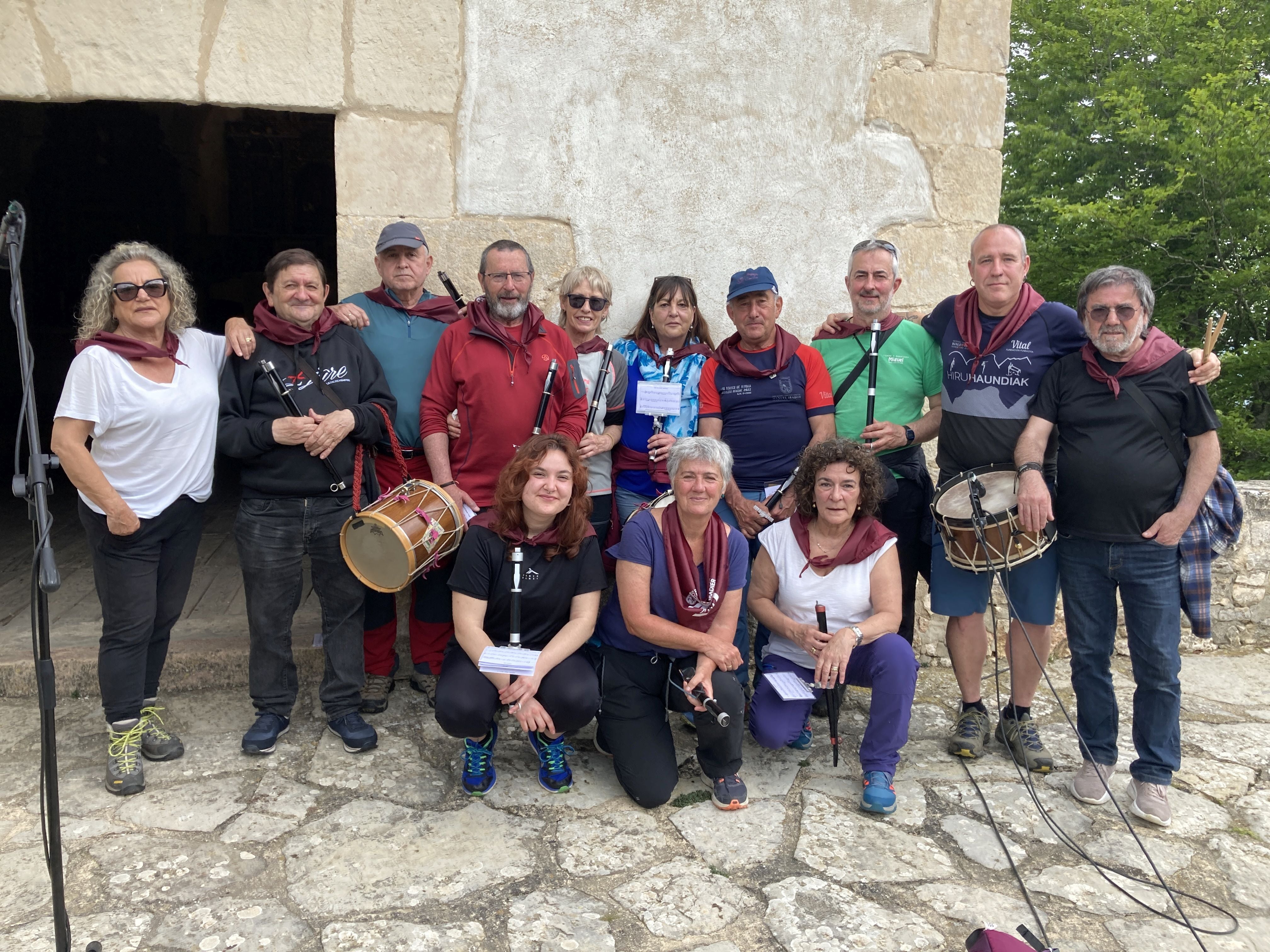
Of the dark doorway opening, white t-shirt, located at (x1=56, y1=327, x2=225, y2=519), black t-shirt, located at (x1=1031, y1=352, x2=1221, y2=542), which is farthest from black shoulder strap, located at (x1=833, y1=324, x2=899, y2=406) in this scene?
the dark doorway opening

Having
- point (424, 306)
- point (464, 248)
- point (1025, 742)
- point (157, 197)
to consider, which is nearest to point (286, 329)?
point (424, 306)

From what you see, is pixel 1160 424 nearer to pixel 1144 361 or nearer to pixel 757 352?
pixel 1144 361

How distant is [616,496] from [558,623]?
0.74 metres

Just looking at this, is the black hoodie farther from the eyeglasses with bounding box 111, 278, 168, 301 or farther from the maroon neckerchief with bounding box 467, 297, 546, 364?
the maroon neckerchief with bounding box 467, 297, 546, 364

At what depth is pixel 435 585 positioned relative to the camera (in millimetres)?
3719

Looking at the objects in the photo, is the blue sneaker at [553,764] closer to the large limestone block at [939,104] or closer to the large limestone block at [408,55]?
the large limestone block at [408,55]

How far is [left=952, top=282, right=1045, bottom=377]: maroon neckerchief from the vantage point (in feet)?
10.8

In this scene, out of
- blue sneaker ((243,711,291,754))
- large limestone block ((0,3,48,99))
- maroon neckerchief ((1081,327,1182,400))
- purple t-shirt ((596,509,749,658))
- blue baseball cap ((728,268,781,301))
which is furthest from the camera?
blue baseball cap ((728,268,781,301))

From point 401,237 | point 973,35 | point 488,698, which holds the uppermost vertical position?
point 973,35

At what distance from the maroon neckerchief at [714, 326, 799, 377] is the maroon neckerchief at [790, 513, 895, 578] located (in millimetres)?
598

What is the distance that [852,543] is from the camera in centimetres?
325

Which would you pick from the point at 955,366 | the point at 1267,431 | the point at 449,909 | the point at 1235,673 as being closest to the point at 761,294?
the point at 955,366

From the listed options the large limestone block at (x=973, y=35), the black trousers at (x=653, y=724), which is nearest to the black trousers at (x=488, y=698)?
the black trousers at (x=653, y=724)

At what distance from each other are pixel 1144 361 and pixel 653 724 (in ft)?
6.61
